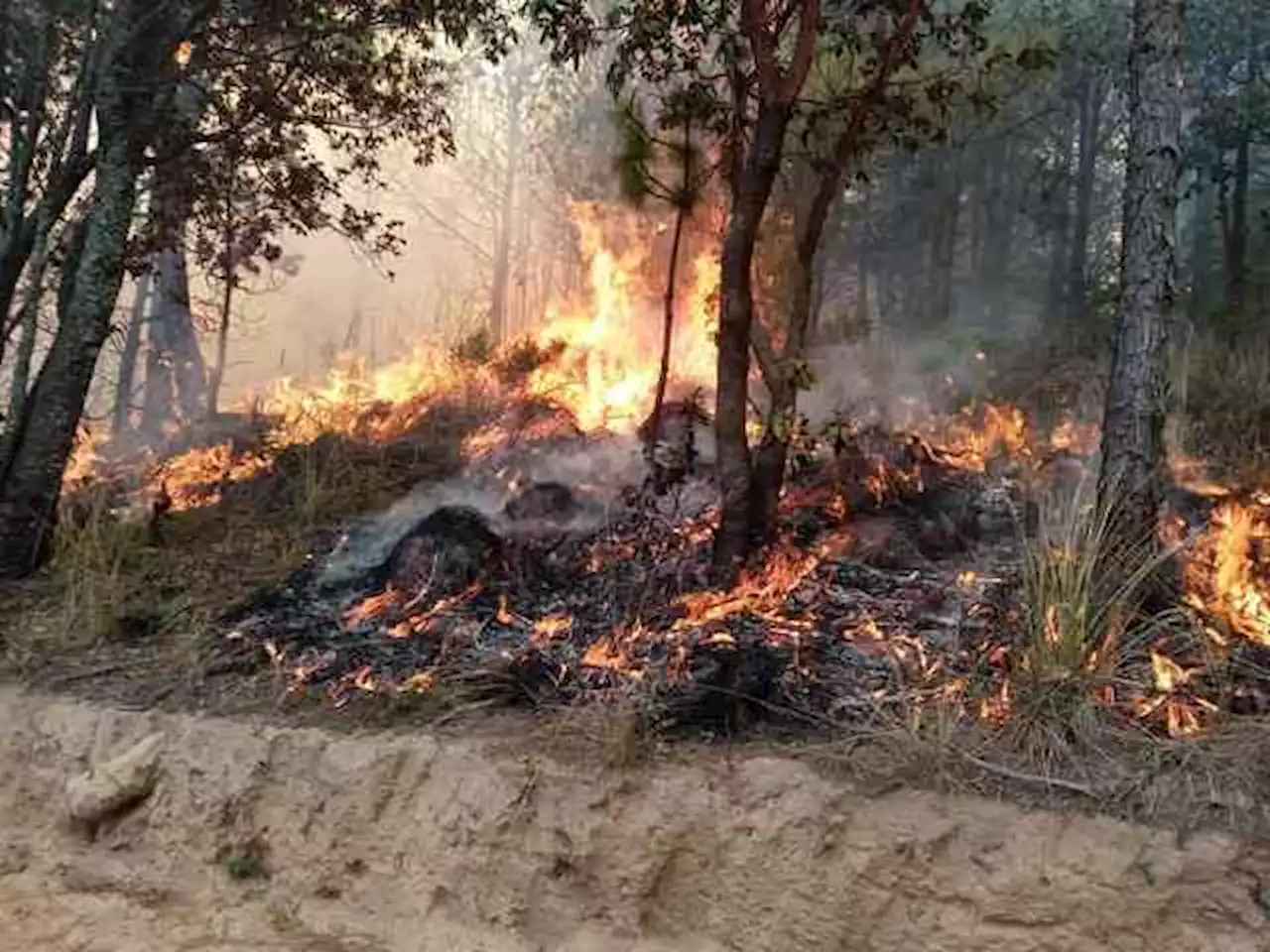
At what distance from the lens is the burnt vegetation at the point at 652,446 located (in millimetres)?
4316

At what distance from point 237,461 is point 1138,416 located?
6.21 metres

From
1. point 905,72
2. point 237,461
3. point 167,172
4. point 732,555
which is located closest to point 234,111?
point 167,172

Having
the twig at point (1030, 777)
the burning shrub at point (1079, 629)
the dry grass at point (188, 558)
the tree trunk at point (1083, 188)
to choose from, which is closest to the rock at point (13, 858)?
the dry grass at point (188, 558)

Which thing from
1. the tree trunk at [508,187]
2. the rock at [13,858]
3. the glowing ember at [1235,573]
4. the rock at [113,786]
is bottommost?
the rock at [13,858]

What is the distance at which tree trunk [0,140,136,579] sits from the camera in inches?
251

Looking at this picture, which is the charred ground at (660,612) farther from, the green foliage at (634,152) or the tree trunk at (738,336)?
the green foliage at (634,152)

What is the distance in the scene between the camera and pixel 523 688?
180 inches

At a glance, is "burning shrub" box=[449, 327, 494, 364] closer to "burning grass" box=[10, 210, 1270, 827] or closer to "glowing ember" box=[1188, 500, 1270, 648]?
"burning grass" box=[10, 210, 1270, 827]

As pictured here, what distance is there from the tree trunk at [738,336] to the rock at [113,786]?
248 centimetres

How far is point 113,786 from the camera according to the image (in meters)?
4.48

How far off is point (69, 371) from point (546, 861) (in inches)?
163

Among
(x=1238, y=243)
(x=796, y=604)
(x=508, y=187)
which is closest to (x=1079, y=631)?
(x=796, y=604)

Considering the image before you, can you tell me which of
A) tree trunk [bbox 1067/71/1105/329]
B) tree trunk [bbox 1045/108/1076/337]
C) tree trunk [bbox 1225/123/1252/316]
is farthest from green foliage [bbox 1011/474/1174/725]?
tree trunk [bbox 1067/71/1105/329]

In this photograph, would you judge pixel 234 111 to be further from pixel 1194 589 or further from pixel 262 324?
pixel 262 324
